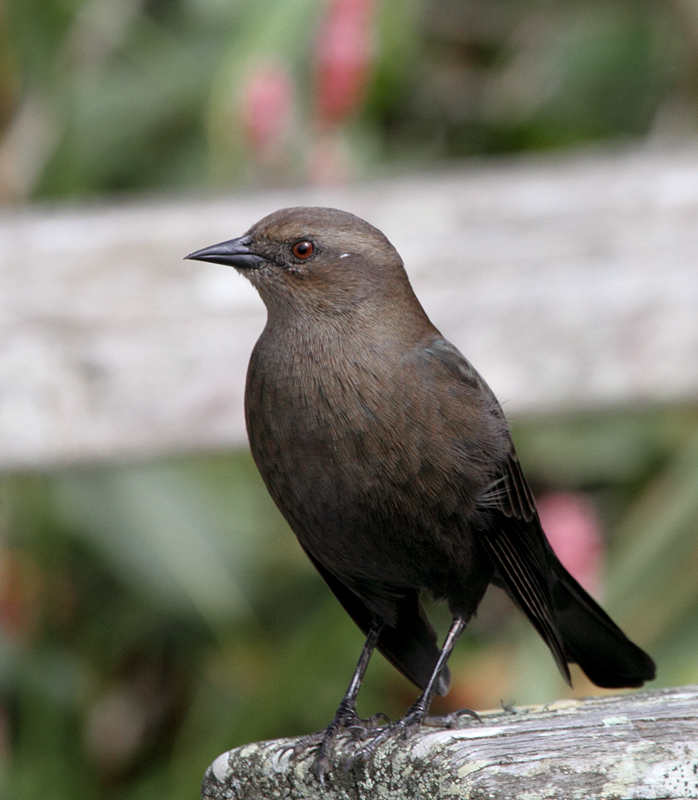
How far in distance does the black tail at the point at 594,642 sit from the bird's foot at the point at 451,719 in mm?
514

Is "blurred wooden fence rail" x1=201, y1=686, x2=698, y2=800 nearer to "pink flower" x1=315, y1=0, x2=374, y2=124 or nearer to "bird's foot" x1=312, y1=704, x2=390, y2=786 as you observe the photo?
"bird's foot" x1=312, y1=704, x2=390, y2=786

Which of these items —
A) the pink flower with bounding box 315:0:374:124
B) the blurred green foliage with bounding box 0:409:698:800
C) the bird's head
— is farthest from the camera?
the pink flower with bounding box 315:0:374:124

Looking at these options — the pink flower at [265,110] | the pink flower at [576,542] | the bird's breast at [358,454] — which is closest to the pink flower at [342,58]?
the pink flower at [265,110]

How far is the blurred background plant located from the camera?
3914 millimetres

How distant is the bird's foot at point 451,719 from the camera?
2.49 m

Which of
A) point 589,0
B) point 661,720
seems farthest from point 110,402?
point 589,0

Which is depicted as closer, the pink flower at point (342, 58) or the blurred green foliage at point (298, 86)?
the pink flower at point (342, 58)

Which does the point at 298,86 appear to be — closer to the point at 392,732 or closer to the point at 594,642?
the point at 594,642

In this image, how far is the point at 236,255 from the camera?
2.96 meters

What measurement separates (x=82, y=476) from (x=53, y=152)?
1.16 meters

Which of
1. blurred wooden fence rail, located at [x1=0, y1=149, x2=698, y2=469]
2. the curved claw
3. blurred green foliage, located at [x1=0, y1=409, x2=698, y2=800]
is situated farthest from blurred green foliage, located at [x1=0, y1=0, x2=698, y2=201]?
the curved claw

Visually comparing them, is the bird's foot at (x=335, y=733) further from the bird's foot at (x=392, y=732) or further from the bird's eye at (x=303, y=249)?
the bird's eye at (x=303, y=249)

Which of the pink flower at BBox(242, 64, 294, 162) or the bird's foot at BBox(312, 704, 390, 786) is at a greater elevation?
the pink flower at BBox(242, 64, 294, 162)

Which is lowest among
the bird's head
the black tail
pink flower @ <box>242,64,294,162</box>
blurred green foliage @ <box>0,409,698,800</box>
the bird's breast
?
blurred green foliage @ <box>0,409,698,800</box>
